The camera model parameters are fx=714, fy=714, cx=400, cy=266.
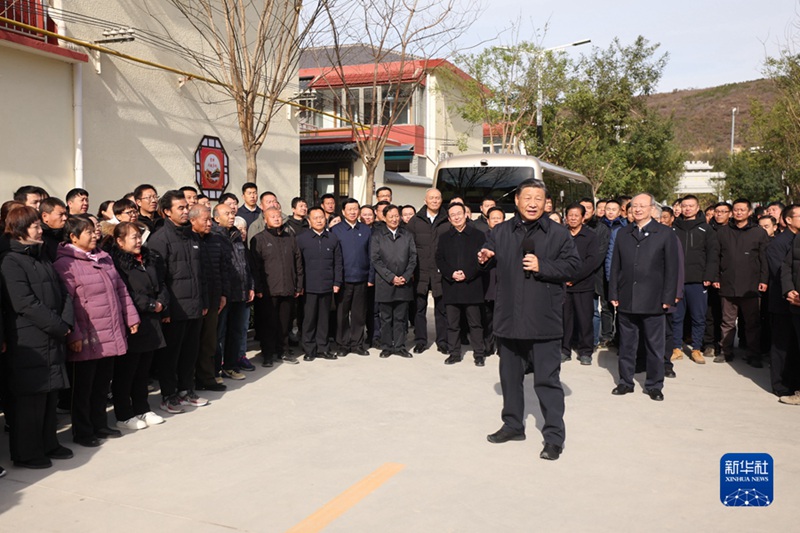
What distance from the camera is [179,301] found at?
260 inches

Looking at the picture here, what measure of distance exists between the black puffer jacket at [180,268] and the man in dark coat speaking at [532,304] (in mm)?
2858

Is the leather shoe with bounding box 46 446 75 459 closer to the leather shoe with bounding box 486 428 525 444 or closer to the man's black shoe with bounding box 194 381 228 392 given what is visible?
the man's black shoe with bounding box 194 381 228 392

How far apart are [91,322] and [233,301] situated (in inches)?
91.6

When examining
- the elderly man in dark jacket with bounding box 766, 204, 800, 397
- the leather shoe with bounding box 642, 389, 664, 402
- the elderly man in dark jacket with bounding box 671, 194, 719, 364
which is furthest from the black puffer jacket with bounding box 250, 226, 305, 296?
the elderly man in dark jacket with bounding box 766, 204, 800, 397

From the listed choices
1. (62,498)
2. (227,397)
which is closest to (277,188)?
(227,397)

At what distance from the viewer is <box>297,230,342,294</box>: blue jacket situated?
9.05 m

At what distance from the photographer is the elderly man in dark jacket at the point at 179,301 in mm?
6582

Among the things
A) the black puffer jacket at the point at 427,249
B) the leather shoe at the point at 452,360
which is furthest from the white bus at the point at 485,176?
the leather shoe at the point at 452,360

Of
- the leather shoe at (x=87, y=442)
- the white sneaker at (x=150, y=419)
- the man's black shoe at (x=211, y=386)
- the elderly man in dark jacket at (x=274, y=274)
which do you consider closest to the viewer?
the leather shoe at (x=87, y=442)

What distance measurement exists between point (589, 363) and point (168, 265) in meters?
5.23

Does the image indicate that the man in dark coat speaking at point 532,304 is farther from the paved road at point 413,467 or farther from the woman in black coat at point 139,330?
the woman in black coat at point 139,330

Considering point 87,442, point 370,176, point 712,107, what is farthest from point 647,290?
point 712,107

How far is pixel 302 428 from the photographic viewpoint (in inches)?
239

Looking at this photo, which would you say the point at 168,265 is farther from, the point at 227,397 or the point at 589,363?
the point at 589,363
